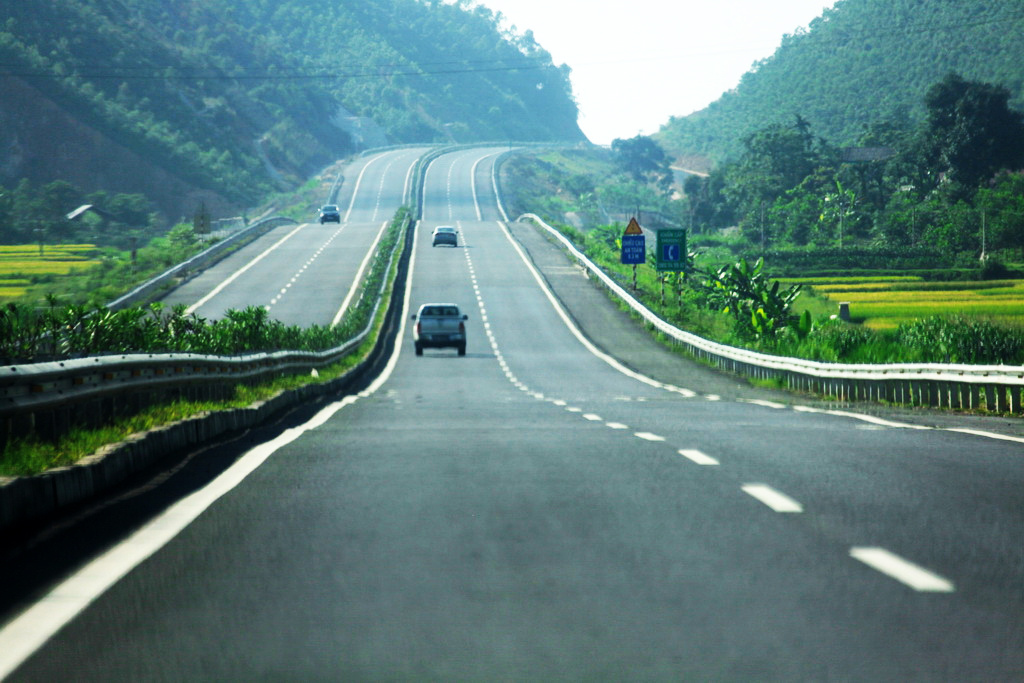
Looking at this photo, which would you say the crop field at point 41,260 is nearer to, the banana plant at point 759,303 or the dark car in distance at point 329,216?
the dark car in distance at point 329,216

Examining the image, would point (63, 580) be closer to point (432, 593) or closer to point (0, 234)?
point (432, 593)

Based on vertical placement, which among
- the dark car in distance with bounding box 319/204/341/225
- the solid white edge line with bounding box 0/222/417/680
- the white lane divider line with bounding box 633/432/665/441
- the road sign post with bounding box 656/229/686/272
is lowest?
the white lane divider line with bounding box 633/432/665/441

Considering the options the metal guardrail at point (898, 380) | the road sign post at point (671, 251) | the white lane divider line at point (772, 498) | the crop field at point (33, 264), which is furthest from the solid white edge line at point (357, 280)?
the white lane divider line at point (772, 498)

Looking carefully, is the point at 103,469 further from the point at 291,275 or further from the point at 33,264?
the point at 291,275

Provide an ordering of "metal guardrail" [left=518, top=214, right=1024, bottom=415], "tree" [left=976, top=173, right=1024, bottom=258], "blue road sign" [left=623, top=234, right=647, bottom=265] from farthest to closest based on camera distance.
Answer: "tree" [left=976, top=173, right=1024, bottom=258]
"blue road sign" [left=623, top=234, right=647, bottom=265]
"metal guardrail" [left=518, top=214, right=1024, bottom=415]

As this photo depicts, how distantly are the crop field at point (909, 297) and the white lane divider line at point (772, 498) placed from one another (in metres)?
47.6

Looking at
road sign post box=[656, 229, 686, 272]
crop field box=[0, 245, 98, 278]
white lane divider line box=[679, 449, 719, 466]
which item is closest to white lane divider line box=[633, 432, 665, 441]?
white lane divider line box=[679, 449, 719, 466]

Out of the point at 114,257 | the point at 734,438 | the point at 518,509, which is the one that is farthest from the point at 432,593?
the point at 114,257

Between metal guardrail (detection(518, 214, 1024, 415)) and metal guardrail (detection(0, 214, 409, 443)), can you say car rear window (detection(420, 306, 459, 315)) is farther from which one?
metal guardrail (detection(0, 214, 409, 443))

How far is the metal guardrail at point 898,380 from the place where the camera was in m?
20.6

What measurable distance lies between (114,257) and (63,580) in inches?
3171

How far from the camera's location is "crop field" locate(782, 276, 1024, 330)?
202 ft

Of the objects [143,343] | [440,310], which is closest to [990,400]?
[143,343]

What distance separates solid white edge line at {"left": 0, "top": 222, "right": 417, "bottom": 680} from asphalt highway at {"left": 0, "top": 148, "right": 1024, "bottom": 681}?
0.07 feet
